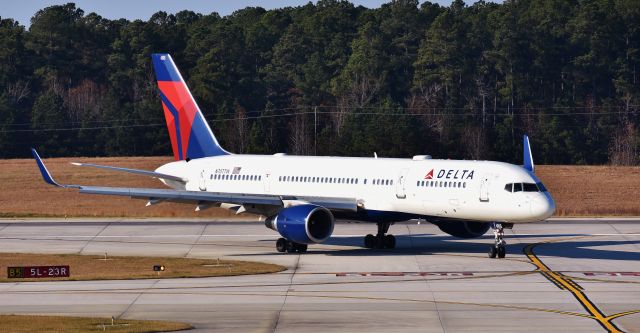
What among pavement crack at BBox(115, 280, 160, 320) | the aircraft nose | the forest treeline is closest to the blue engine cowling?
pavement crack at BBox(115, 280, 160, 320)

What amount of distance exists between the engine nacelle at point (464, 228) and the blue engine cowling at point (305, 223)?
17.8 feet

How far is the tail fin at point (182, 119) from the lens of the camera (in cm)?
6088

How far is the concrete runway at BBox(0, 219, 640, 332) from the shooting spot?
32.2m

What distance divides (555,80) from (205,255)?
116 m

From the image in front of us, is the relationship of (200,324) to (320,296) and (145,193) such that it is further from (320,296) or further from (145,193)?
(145,193)

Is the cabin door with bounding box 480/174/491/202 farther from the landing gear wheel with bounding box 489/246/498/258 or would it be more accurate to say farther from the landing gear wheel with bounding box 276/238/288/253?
the landing gear wheel with bounding box 276/238/288/253

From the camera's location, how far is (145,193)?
166 ft

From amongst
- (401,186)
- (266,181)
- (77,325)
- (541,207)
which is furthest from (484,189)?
(77,325)

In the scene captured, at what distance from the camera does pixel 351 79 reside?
16038cm

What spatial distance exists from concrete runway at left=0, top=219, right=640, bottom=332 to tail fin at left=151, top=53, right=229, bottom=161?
177 inches

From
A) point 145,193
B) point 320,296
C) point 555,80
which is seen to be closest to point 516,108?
point 555,80

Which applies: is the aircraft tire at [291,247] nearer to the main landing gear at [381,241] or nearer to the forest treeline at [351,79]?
the main landing gear at [381,241]

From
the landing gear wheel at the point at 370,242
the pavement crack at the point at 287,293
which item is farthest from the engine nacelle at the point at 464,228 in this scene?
the pavement crack at the point at 287,293

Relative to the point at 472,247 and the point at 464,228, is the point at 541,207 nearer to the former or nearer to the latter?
the point at 464,228
